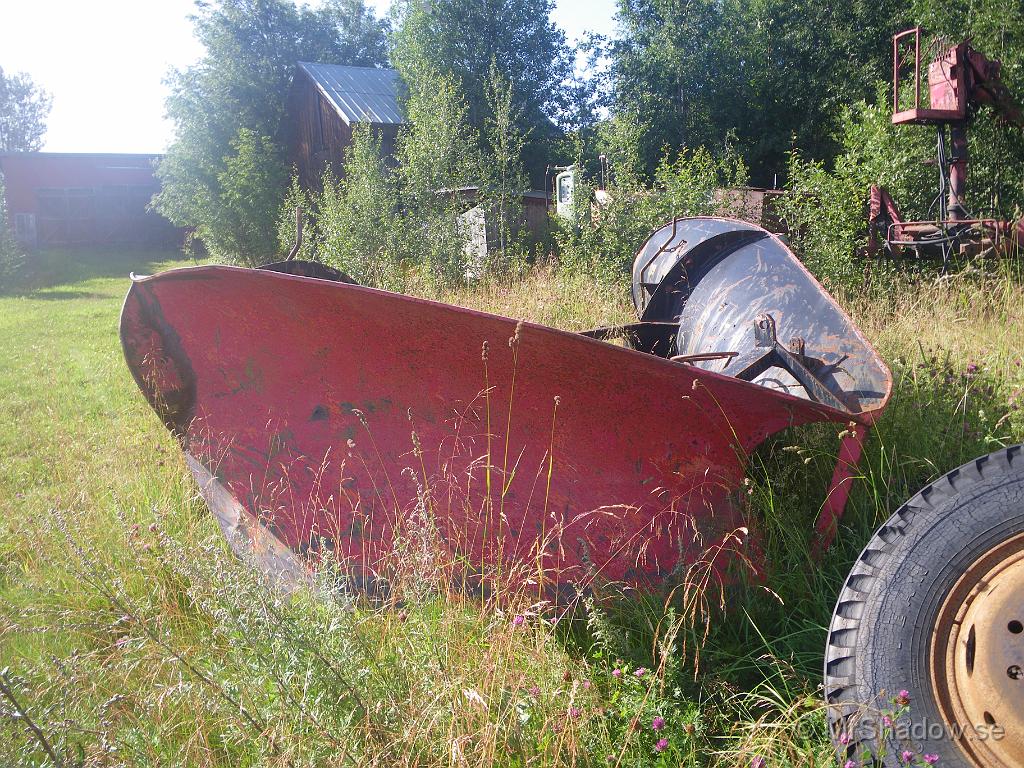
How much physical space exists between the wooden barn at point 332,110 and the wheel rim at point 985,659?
80.8 ft

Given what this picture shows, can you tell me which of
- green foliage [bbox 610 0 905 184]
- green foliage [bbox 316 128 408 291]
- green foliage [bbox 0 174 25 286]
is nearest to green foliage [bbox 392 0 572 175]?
green foliage [bbox 610 0 905 184]

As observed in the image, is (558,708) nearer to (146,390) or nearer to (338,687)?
(338,687)

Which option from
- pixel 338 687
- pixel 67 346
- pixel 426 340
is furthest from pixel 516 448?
pixel 67 346

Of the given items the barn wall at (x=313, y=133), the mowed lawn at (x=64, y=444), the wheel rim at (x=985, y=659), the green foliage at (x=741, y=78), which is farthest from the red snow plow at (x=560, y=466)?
the barn wall at (x=313, y=133)

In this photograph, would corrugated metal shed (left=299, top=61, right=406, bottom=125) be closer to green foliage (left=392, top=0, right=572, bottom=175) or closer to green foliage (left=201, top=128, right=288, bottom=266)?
green foliage (left=392, top=0, right=572, bottom=175)

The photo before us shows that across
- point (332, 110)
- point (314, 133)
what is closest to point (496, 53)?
point (332, 110)

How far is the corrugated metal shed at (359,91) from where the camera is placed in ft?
82.9

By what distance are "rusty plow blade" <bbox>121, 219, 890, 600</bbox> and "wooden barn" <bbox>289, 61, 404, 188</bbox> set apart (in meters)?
23.2

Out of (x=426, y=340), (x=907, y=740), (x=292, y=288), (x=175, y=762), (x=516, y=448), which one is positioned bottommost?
(x=175, y=762)

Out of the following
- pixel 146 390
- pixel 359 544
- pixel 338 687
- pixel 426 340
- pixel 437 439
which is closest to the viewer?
pixel 338 687

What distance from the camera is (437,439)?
230 centimetres

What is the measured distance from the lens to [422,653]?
1.95 meters

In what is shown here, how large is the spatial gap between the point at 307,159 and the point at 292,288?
94.1 ft

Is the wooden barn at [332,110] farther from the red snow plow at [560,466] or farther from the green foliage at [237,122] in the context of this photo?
the red snow plow at [560,466]
